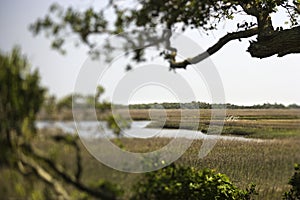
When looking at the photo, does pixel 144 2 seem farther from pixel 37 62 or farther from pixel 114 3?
pixel 37 62

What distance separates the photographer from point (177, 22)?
462 centimetres

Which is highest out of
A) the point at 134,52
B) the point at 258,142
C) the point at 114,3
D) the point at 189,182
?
the point at 114,3

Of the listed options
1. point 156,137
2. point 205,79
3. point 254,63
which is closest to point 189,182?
point 156,137

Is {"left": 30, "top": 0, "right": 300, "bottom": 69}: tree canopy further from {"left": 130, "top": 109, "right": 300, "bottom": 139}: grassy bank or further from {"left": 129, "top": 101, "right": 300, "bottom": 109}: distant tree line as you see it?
{"left": 130, "top": 109, "right": 300, "bottom": 139}: grassy bank

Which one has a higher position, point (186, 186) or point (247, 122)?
point (247, 122)

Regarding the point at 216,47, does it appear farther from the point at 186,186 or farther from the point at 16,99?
the point at 16,99

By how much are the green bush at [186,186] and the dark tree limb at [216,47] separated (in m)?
0.84

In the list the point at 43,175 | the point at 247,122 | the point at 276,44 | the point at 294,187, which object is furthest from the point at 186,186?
the point at 276,44

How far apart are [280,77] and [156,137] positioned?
132 centimetres

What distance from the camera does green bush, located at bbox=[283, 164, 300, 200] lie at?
4.80 m

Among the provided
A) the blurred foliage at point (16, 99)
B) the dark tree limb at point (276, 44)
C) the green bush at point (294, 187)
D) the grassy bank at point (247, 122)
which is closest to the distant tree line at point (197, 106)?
the grassy bank at point (247, 122)

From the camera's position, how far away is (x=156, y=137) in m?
4.26

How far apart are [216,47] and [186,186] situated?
3.99 feet

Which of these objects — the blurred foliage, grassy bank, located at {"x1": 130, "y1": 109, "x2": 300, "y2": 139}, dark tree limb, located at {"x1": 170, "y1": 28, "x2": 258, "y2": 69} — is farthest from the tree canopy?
grassy bank, located at {"x1": 130, "y1": 109, "x2": 300, "y2": 139}
